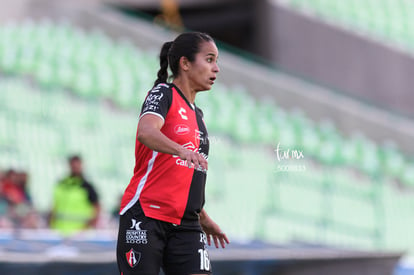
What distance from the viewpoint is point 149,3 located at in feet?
89.7

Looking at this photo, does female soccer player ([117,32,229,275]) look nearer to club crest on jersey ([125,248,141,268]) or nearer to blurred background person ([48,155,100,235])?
club crest on jersey ([125,248,141,268])

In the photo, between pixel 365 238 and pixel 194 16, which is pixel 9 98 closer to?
pixel 365 238

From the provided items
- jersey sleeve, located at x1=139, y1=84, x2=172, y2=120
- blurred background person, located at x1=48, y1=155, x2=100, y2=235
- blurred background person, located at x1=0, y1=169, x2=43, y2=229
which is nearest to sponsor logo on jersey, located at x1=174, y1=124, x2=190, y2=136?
jersey sleeve, located at x1=139, y1=84, x2=172, y2=120

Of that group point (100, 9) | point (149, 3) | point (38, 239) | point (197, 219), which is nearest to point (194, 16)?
point (149, 3)

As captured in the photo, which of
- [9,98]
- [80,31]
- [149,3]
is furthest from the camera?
[149,3]

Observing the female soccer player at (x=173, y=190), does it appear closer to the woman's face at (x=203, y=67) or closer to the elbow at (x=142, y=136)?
the woman's face at (x=203, y=67)

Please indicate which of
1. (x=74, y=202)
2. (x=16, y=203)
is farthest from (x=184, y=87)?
(x=16, y=203)

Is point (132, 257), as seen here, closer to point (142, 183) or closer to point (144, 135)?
point (142, 183)

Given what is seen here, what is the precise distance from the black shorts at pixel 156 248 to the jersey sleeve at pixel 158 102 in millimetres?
472

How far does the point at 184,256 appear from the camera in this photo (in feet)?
12.7

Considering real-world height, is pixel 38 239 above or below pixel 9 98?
below

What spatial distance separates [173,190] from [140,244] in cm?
29

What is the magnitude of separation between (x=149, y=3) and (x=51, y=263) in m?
21.8

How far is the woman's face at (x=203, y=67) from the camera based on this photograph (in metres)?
Result: 3.93
